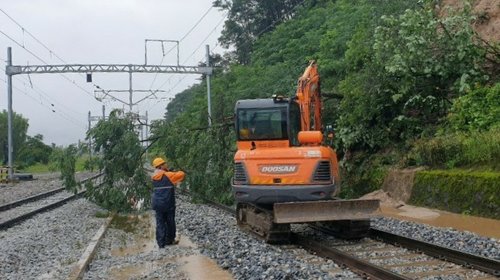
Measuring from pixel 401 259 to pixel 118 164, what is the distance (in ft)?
37.5

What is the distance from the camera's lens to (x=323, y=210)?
12266 millimetres

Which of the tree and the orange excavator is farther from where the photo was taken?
the tree

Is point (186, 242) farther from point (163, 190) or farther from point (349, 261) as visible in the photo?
point (349, 261)

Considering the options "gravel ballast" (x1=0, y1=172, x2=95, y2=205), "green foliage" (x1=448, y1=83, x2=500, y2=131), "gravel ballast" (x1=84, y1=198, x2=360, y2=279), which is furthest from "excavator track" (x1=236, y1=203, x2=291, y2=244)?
"gravel ballast" (x1=0, y1=172, x2=95, y2=205)

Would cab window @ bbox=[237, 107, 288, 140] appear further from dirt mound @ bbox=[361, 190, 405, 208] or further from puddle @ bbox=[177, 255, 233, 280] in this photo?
dirt mound @ bbox=[361, 190, 405, 208]

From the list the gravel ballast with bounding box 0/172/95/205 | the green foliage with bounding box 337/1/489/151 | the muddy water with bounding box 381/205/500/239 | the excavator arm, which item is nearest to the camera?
the muddy water with bounding box 381/205/500/239

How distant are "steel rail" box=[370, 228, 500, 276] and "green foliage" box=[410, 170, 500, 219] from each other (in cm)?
389

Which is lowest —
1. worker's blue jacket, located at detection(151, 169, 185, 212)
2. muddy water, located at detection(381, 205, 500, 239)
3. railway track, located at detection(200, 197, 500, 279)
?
railway track, located at detection(200, 197, 500, 279)

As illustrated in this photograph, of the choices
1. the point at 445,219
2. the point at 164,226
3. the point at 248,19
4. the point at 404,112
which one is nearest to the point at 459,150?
the point at 445,219

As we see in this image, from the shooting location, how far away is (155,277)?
9.94 m

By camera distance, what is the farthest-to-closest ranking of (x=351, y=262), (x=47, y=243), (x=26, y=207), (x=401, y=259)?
1. (x=26, y=207)
2. (x=47, y=243)
3. (x=401, y=259)
4. (x=351, y=262)

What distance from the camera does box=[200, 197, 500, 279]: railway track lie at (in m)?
9.00

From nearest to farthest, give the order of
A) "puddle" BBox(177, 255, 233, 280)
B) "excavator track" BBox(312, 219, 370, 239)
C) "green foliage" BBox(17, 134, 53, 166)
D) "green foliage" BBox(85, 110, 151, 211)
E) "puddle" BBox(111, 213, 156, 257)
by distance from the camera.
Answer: "puddle" BBox(177, 255, 233, 280), "excavator track" BBox(312, 219, 370, 239), "puddle" BBox(111, 213, 156, 257), "green foliage" BBox(85, 110, 151, 211), "green foliage" BBox(17, 134, 53, 166)

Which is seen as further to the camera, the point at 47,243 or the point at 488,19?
the point at 488,19
